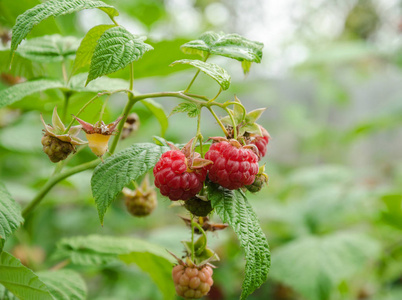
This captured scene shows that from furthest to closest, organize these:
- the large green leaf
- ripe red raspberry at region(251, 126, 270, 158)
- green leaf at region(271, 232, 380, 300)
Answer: green leaf at region(271, 232, 380, 300), the large green leaf, ripe red raspberry at region(251, 126, 270, 158)

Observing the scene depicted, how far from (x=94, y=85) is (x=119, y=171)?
268mm

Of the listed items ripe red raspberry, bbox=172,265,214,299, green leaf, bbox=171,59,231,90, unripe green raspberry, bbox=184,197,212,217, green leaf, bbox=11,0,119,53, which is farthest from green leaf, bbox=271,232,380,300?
green leaf, bbox=11,0,119,53

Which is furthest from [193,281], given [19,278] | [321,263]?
[321,263]

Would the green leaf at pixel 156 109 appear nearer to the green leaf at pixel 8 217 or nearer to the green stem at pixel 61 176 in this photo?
the green stem at pixel 61 176

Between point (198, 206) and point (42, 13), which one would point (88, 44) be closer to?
point (42, 13)

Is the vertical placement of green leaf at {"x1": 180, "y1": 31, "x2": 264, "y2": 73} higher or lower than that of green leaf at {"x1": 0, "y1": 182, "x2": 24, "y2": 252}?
higher

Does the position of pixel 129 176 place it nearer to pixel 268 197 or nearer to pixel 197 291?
pixel 197 291

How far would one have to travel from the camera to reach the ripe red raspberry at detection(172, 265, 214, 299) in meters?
0.68

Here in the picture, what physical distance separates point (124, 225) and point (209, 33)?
1477 millimetres

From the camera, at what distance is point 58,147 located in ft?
1.98

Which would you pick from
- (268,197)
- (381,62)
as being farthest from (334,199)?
(381,62)

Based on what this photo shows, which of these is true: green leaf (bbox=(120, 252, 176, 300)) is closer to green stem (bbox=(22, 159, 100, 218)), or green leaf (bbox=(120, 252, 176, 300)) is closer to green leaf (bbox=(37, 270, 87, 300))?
green leaf (bbox=(37, 270, 87, 300))

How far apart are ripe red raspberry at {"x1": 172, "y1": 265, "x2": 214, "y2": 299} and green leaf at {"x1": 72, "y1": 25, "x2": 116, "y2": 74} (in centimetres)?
34

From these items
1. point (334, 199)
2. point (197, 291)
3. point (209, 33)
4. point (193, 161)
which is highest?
point (209, 33)
